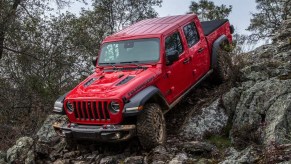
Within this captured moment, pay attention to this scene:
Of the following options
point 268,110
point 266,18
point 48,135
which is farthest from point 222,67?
point 266,18

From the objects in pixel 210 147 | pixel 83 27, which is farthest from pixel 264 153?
pixel 83 27

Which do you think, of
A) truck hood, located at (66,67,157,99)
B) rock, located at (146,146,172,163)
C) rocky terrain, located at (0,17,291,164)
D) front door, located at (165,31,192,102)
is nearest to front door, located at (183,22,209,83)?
front door, located at (165,31,192,102)

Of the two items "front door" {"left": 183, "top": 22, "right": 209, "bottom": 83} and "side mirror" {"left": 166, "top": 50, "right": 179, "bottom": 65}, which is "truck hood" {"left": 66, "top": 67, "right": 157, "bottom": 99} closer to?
"side mirror" {"left": 166, "top": 50, "right": 179, "bottom": 65}

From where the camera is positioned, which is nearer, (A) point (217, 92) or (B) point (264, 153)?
(B) point (264, 153)

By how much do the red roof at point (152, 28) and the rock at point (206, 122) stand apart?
5.79 feet

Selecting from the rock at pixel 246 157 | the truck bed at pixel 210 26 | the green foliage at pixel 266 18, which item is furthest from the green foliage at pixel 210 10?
the rock at pixel 246 157

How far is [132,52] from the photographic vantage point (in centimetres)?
775

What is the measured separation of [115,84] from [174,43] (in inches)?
70.5

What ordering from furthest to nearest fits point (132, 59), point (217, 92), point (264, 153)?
point (217, 92)
point (132, 59)
point (264, 153)

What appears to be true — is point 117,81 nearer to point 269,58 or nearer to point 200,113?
point 200,113

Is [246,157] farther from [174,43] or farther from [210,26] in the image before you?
[210,26]

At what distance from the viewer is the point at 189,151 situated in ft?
21.7

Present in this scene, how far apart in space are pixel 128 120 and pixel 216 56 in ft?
10.8

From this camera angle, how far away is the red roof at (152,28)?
784 centimetres
